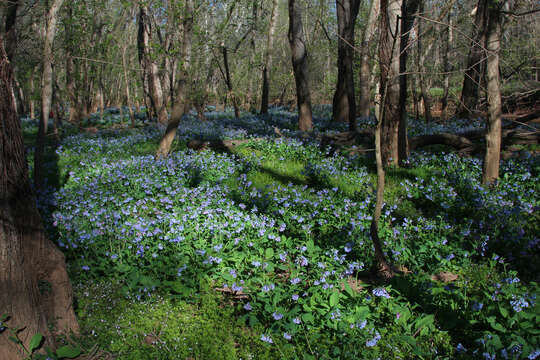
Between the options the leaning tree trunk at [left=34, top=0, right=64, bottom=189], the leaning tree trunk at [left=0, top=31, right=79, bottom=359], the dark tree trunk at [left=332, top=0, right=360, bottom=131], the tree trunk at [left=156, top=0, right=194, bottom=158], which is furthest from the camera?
the dark tree trunk at [left=332, top=0, right=360, bottom=131]

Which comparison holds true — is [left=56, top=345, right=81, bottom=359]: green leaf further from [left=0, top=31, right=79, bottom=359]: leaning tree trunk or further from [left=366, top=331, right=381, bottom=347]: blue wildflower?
[left=366, top=331, right=381, bottom=347]: blue wildflower

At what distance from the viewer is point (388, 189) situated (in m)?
6.04

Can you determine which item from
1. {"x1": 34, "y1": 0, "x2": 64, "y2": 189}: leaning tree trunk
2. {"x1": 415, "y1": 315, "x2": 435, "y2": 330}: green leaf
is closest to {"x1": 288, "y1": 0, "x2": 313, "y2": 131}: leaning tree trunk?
Result: {"x1": 34, "y1": 0, "x2": 64, "y2": 189}: leaning tree trunk

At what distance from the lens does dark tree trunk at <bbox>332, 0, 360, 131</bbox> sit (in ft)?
32.2

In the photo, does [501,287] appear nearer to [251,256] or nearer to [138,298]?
[251,256]

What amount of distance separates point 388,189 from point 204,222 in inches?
130

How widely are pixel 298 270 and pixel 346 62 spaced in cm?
908

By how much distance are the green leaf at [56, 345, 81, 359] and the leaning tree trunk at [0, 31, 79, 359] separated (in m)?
0.16

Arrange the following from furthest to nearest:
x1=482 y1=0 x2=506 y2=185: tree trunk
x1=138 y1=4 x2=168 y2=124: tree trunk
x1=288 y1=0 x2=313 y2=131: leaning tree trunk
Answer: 1. x1=138 y1=4 x2=168 y2=124: tree trunk
2. x1=288 y1=0 x2=313 y2=131: leaning tree trunk
3. x1=482 y1=0 x2=506 y2=185: tree trunk

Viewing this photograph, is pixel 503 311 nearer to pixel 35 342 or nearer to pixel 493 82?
pixel 35 342

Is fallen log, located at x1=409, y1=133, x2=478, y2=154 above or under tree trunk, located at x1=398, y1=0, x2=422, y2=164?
under

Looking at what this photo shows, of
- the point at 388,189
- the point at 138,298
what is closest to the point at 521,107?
the point at 388,189

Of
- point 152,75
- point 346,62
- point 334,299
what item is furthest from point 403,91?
point 152,75

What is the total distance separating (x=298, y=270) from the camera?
11.0 feet
